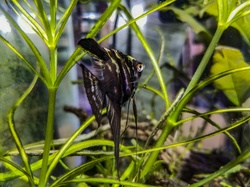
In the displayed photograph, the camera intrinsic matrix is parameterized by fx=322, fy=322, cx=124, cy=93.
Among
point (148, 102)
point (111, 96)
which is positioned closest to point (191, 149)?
point (148, 102)

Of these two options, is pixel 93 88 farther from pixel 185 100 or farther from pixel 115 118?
pixel 185 100

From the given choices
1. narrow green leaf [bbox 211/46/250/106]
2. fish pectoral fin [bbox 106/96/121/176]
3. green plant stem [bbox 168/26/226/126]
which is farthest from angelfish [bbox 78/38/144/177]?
narrow green leaf [bbox 211/46/250/106]

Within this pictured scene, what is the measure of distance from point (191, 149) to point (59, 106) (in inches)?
23.8

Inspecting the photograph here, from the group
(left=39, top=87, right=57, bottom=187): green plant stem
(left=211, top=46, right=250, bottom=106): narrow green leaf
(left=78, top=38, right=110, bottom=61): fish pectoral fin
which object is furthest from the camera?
(left=211, top=46, right=250, bottom=106): narrow green leaf

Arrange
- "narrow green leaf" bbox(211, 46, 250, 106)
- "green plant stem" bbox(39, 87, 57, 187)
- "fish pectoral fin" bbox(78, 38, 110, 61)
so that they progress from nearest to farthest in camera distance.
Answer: "fish pectoral fin" bbox(78, 38, 110, 61), "green plant stem" bbox(39, 87, 57, 187), "narrow green leaf" bbox(211, 46, 250, 106)

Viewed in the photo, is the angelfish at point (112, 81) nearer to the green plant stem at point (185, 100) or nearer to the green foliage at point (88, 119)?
the green foliage at point (88, 119)

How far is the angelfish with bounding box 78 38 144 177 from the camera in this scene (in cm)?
57

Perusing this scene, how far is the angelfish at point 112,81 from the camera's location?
22.3 inches

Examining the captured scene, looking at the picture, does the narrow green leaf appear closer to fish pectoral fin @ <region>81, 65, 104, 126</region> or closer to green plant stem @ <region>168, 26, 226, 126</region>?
green plant stem @ <region>168, 26, 226, 126</region>

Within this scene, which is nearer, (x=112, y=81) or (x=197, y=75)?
(x=112, y=81)

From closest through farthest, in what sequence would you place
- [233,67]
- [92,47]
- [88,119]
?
[92,47] → [88,119] → [233,67]

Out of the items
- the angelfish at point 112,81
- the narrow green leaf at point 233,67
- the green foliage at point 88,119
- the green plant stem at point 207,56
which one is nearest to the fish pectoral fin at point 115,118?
the angelfish at point 112,81

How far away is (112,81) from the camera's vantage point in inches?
22.3

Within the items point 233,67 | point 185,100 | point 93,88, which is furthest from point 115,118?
point 233,67
